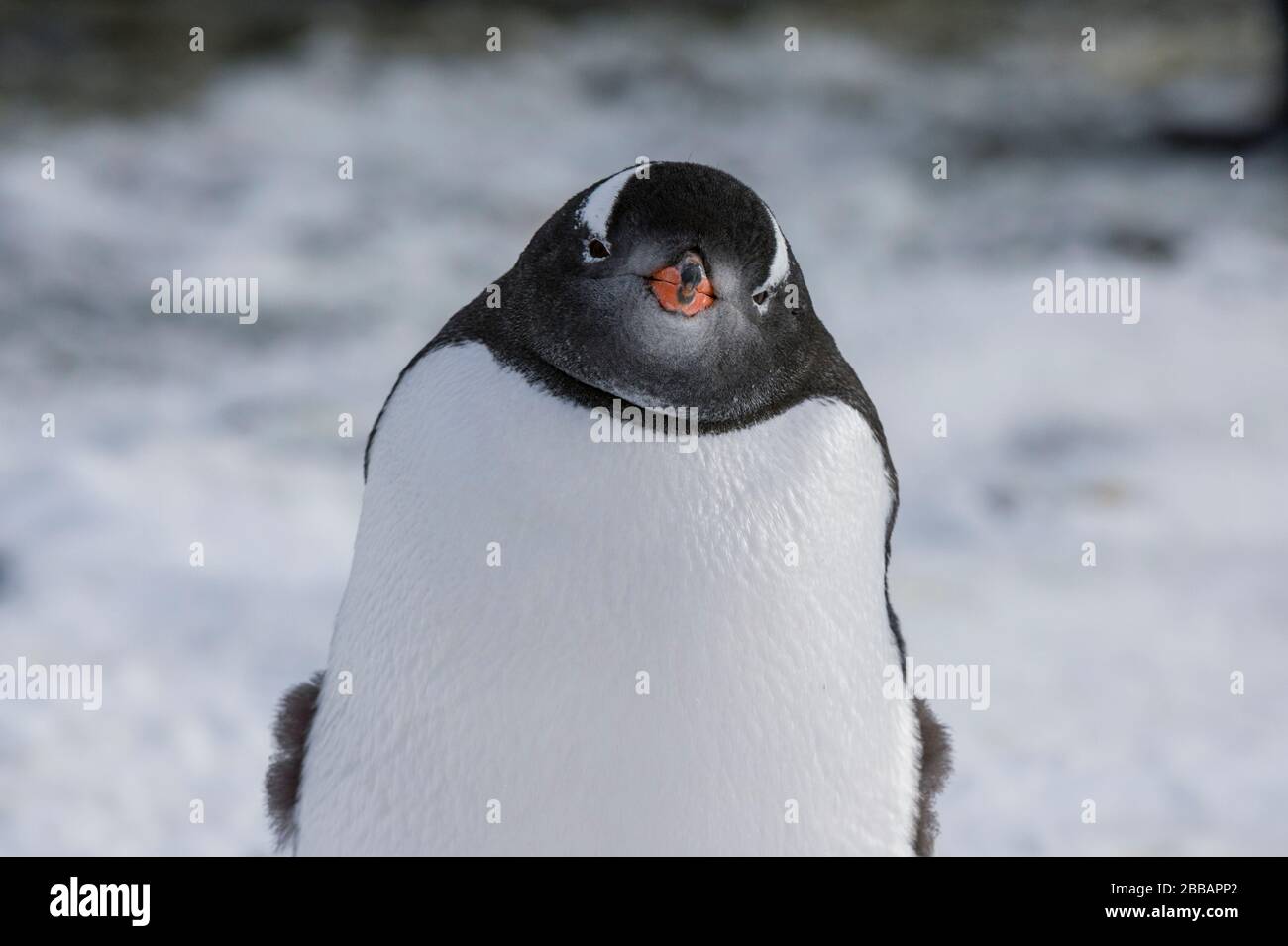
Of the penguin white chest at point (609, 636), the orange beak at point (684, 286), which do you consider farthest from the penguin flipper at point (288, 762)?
the orange beak at point (684, 286)

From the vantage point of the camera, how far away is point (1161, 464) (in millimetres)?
3051

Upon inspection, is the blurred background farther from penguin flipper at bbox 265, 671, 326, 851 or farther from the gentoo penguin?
the gentoo penguin

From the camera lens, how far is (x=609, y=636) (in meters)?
1.13

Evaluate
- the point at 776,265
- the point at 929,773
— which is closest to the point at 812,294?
the point at 929,773

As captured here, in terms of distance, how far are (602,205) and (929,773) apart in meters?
0.63

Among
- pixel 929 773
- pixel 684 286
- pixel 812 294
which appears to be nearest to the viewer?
pixel 684 286

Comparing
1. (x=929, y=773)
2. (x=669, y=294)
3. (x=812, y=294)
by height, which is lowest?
(x=929, y=773)

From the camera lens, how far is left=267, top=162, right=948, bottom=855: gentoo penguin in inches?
43.7

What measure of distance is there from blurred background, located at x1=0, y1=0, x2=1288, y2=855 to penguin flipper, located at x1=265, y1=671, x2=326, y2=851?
18.5 inches

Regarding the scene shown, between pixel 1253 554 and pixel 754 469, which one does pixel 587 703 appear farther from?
pixel 1253 554

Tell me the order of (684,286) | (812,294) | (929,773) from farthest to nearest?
(812,294) < (929,773) < (684,286)

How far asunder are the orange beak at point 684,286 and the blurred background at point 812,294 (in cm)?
103

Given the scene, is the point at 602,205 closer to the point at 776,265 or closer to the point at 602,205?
the point at 602,205
